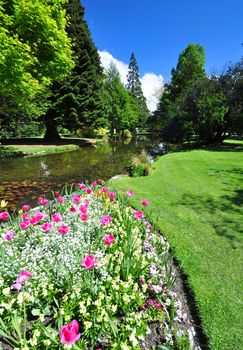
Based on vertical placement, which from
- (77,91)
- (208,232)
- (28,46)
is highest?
(28,46)

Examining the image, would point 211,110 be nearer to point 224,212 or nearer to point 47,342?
point 224,212

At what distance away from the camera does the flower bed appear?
1773 mm

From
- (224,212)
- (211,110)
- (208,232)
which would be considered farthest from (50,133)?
(208,232)

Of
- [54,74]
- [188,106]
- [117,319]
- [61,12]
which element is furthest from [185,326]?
[188,106]

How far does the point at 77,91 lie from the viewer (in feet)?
72.2

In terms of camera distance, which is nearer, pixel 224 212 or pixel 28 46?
pixel 224 212

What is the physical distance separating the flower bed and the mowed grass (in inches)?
18.9

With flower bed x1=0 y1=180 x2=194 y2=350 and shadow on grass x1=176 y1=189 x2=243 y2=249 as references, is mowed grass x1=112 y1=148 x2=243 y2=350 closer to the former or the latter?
shadow on grass x1=176 y1=189 x2=243 y2=249

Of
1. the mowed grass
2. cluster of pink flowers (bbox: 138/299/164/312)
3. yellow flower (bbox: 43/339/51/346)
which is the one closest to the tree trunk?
the mowed grass

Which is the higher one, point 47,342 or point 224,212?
point 47,342

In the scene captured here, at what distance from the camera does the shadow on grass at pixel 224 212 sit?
4.04 metres

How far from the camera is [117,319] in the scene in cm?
208

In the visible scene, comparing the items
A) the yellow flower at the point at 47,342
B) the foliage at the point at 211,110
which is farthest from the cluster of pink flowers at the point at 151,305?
the foliage at the point at 211,110

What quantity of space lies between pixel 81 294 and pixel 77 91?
2250 cm
